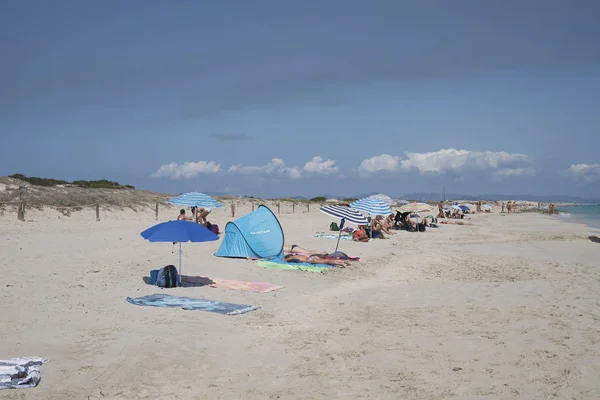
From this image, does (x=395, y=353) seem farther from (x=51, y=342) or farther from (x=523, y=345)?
(x=51, y=342)

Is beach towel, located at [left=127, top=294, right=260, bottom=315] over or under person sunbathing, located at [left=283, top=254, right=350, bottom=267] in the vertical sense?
under

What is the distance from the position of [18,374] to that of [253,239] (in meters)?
9.48

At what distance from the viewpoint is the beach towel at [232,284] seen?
33.7ft

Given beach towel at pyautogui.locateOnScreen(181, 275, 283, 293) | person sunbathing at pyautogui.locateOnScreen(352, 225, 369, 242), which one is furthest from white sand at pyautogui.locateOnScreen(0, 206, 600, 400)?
person sunbathing at pyautogui.locateOnScreen(352, 225, 369, 242)

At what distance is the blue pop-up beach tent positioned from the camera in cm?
1429

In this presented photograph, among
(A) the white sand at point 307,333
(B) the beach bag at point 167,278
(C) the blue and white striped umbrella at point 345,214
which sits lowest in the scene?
(A) the white sand at point 307,333

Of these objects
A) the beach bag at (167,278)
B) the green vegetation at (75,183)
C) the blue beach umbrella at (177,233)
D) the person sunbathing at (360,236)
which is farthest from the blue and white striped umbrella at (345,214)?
the green vegetation at (75,183)

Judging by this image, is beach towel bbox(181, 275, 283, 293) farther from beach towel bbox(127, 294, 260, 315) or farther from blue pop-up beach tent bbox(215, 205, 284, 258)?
blue pop-up beach tent bbox(215, 205, 284, 258)

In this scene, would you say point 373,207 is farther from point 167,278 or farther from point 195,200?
point 167,278

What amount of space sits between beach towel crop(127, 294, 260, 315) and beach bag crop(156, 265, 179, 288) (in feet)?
3.02

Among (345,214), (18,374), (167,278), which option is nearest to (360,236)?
(345,214)

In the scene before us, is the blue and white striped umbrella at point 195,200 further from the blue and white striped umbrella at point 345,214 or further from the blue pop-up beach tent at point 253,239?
the blue and white striped umbrella at point 345,214

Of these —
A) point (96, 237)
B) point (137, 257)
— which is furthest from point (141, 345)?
point (96, 237)

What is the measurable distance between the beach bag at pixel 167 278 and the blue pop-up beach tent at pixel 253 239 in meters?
4.15
